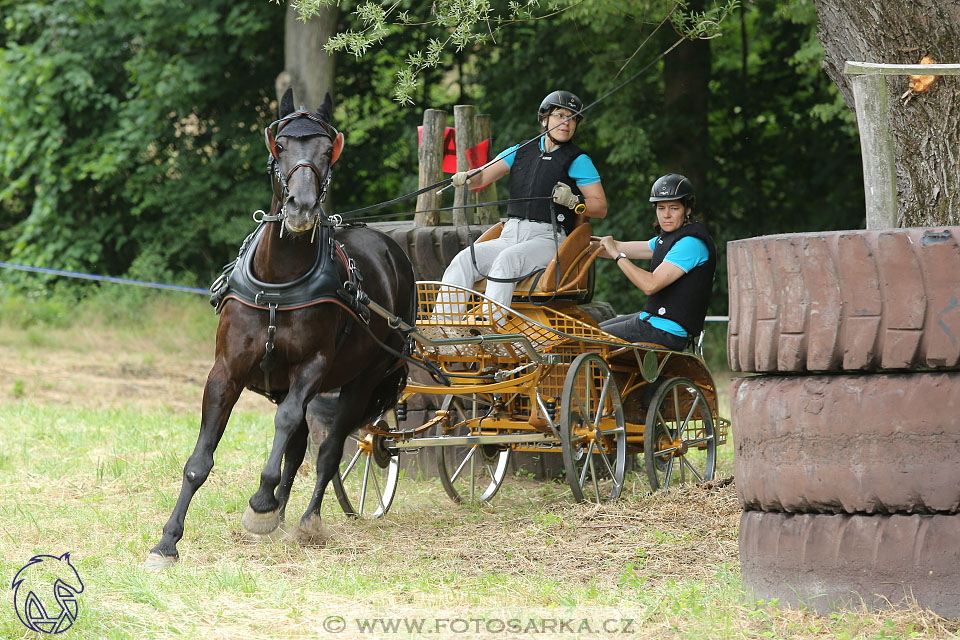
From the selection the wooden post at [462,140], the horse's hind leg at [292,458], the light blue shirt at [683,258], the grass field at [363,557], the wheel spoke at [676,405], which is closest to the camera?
the grass field at [363,557]

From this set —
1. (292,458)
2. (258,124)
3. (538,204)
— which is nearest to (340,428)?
(292,458)

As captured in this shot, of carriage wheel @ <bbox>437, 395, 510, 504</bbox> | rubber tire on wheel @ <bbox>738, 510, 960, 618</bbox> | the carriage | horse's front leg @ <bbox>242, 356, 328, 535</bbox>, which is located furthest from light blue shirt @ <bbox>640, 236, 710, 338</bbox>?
rubber tire on wheel @ <bbox>738, 510, 960, 618</bbox>

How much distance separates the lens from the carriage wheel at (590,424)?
6.23 metres

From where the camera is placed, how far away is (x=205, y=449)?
16.9ft

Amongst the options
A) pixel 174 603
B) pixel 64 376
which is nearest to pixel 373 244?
pixel 174 603

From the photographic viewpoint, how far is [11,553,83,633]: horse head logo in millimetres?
3857

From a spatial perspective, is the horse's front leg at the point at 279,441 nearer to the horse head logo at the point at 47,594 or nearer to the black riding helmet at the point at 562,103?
the horse head logo at the point at 47,594

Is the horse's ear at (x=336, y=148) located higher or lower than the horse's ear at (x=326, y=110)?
lower

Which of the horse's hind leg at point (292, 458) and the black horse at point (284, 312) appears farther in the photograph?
the horse's hind leg at point (292, 458)

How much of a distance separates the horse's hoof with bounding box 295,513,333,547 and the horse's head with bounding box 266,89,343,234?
1.48 metres

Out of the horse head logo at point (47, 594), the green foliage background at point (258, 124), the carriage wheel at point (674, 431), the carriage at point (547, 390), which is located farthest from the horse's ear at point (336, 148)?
the green foliage background at point (258, 124)

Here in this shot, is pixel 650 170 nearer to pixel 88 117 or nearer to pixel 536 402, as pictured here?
pixel 88 117

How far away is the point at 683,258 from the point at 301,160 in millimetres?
2480

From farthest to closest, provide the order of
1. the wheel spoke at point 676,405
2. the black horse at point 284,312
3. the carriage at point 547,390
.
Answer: the wheel spoke at point 676,405 → the carriage at point 547,390 → the black horse at point 284,312
